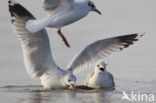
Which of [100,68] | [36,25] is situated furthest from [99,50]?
[36,25]

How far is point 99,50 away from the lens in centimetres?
1497

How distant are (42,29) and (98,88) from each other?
4.76 feet

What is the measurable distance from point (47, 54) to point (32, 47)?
0.94ft

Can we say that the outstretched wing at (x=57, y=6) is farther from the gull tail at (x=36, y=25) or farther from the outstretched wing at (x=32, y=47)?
the outstretched wing at (x=32, y=47)

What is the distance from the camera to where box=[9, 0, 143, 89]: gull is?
1440 centimetres

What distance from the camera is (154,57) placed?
17.5 meters

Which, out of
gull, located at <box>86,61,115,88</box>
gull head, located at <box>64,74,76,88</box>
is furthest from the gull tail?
gull, located at <box>86,61,115,88</box>

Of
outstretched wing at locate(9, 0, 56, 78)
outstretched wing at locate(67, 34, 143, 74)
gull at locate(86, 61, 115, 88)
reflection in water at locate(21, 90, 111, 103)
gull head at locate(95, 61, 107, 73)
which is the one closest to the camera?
reflection in water at locate(21, 90, 111, 103)

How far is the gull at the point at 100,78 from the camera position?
15.1m

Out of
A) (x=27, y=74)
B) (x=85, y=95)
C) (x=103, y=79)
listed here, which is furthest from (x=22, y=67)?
(x=85, y=95)

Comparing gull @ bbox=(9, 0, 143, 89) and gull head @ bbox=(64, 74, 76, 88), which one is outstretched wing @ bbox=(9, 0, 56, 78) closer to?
gull @ bbox=(9, 0, 143, 89)

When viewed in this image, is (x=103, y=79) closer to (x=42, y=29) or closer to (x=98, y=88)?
(x=98, y=88)

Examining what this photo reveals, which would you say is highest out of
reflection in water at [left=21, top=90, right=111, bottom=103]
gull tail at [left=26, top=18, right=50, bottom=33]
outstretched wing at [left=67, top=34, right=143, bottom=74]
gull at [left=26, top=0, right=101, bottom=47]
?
gull at [left=26, top=0, right=101, bottom=47]

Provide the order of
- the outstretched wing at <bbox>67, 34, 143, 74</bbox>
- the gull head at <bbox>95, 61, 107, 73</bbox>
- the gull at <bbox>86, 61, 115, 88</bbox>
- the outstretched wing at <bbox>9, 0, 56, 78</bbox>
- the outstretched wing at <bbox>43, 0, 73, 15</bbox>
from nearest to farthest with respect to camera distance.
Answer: the outstretched wing at <bbox>43, 0, 73, 15</bbox> < the outstretched wing at <bbox>9, 0, 56, 78</bbox> < the outstretched wing at <bbox>67, 34, 143, 74</bbox> < the gull at <bbox>86, 61, 115, 88</bbox> < the gull head at <bbox>95, 61, 107, 73</bbox>
